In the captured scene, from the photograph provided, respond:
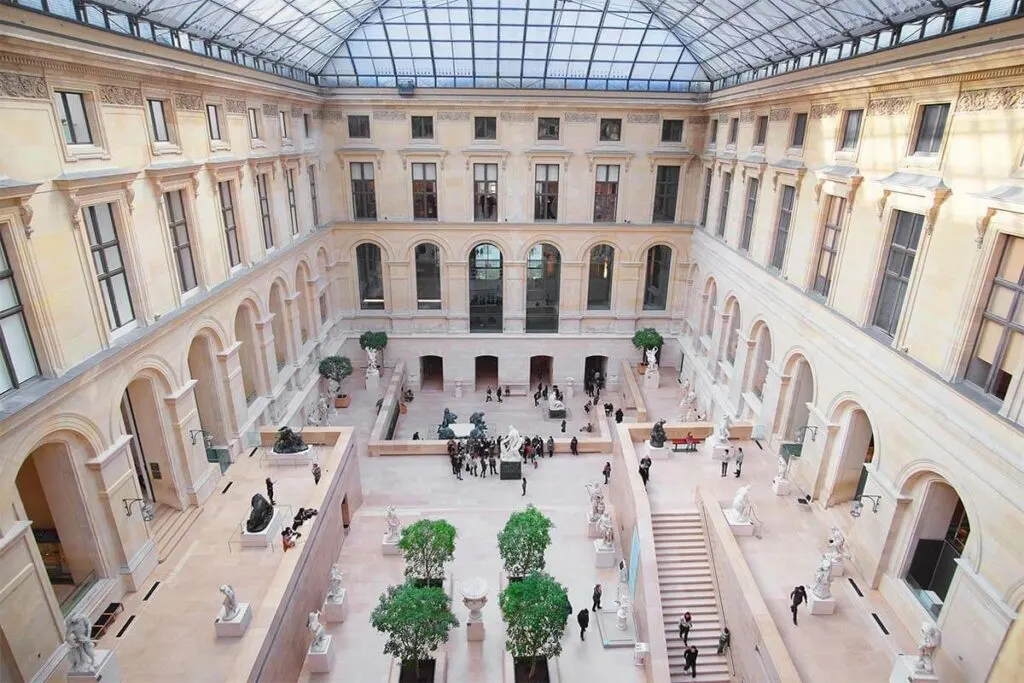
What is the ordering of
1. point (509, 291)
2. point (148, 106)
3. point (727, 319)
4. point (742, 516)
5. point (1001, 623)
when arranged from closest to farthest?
point (1001, 623) → point (148, 106) → point (742, 516) → point (727, 319) → point (509, 291)

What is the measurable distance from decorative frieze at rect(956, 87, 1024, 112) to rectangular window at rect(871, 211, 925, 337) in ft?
8.84

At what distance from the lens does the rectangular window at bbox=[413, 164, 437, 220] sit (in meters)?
32.3

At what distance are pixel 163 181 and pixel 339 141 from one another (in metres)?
16.1

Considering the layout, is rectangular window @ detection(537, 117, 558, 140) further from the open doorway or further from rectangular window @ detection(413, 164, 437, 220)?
the open doorway

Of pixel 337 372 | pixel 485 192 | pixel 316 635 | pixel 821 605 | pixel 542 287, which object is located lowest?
pixel 316 635

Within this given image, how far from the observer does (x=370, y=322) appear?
34.8m

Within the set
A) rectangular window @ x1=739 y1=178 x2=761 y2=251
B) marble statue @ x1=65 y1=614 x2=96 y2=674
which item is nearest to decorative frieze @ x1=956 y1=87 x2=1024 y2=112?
rectangular window @ x1=739 y1=178 x2=761 y2=251

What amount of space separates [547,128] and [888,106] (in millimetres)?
18172

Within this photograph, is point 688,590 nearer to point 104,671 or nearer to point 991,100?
point 991,100

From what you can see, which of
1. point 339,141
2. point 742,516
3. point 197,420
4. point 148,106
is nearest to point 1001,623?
point 742,516

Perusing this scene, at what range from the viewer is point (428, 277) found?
3456 cm

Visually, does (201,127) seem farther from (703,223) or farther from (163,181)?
(703,223)

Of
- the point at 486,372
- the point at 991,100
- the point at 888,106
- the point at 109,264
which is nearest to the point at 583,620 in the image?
the point at 109,264

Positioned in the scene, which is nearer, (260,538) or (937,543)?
(937,543)
